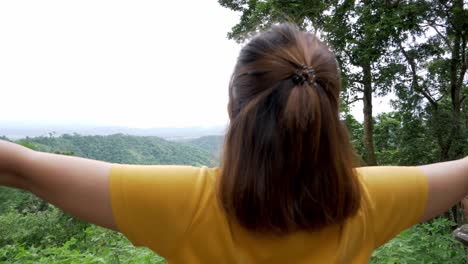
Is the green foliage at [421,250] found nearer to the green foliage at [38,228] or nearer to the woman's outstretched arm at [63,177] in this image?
the woman's outstretched arm at [63,177]

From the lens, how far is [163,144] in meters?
7.38

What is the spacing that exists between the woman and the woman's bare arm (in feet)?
0.07

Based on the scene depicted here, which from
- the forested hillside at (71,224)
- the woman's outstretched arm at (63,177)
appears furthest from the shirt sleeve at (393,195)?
the forested hillside at (71,224)

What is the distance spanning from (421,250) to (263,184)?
2.08 metres

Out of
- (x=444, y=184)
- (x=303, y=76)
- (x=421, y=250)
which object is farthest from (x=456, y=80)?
(x=303, y=76)

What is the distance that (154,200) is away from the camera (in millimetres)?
554

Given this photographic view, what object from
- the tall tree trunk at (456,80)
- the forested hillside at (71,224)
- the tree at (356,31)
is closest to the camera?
the forested hillside at (71,224)

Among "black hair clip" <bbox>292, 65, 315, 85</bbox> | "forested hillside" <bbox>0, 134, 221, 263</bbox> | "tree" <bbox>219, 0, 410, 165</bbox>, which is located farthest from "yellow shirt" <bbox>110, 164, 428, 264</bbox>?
"tree" <bbox>219, 0, 410, 165</bbox>

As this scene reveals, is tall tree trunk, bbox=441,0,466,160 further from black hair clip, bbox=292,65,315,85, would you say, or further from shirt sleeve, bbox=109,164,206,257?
shirt sleeve, bbox=109,164,206,257

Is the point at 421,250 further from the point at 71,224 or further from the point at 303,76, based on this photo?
the point at 71,224

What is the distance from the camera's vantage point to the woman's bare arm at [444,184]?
0.68 metres

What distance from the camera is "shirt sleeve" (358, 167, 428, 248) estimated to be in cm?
65

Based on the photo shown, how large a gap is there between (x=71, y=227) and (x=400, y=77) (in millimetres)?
5370

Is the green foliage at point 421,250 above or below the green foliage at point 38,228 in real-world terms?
above
